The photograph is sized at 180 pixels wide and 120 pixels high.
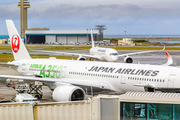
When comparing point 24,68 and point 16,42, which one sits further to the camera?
point 16,42

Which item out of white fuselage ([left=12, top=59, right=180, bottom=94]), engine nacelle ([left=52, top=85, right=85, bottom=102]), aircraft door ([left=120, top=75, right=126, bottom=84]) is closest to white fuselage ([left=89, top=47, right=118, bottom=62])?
white fuselage ([left=12, top=59, right=180, bottom=94])

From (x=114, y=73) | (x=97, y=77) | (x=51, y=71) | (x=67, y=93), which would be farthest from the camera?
(x=51, y=71)

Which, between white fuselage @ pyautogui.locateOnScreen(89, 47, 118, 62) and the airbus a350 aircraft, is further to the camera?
white fuselage @ pyautogui.locateOnScreen(89, 47, 118, 62)

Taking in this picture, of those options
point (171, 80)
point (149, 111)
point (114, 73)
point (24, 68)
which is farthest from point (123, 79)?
point (149, 111)

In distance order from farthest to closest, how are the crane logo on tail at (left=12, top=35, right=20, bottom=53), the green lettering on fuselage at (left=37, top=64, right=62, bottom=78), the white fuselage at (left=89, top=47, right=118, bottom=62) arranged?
the white fuselage at (left=89, top=47, right=118, bottom=62) < the crane logo on tail at (left=12, top=35, right=20, bottom=53) < the green lettering on fuselage at (left=37, top=64, right=62, bottom=78)

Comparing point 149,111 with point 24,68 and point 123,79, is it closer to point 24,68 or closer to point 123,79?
point 123,79

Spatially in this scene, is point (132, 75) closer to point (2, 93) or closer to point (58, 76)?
point (58, 76)

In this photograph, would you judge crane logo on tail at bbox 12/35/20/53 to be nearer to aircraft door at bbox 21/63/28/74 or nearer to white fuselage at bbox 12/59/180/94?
aircraft door at bbox 21/63/28/74

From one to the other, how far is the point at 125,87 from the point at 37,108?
13366mm

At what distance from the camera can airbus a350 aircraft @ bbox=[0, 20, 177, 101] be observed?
78.6 feet

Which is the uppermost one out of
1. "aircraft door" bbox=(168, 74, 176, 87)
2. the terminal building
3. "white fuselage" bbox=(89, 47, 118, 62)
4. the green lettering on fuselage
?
the terminal building

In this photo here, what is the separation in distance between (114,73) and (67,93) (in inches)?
187

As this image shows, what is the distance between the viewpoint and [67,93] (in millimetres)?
23875

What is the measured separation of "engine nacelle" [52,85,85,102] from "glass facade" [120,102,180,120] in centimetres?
1229
